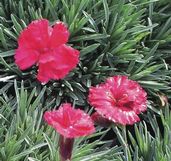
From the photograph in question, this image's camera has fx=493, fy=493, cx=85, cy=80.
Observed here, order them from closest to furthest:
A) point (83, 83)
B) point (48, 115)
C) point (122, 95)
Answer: point (48, 115)
point (122, 95)
point (83, 83)

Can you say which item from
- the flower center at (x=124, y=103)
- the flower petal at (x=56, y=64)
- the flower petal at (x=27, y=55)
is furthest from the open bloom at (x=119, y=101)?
the flower petal at (x=27, y=55)

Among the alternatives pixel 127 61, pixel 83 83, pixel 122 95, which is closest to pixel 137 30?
pixel 127 61

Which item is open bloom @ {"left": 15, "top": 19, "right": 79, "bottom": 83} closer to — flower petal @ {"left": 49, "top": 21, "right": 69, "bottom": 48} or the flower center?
flower petal @ {"left": 49, "top": 21, "right": 69, "bottom": 48}

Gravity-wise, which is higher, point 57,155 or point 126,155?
point 57,155

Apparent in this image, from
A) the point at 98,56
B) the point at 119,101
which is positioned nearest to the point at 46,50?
the point at 119,101

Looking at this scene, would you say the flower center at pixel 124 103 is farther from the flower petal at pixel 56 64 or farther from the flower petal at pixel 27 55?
the flower petal at pixel 27 55

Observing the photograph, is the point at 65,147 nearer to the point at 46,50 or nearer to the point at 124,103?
the point at 124,103

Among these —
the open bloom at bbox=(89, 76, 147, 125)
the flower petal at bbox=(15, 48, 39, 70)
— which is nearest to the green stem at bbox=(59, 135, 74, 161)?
the open bloom at bbox=(89, 76, 147, 125)

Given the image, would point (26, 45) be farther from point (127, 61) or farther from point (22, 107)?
point (127, 61)
